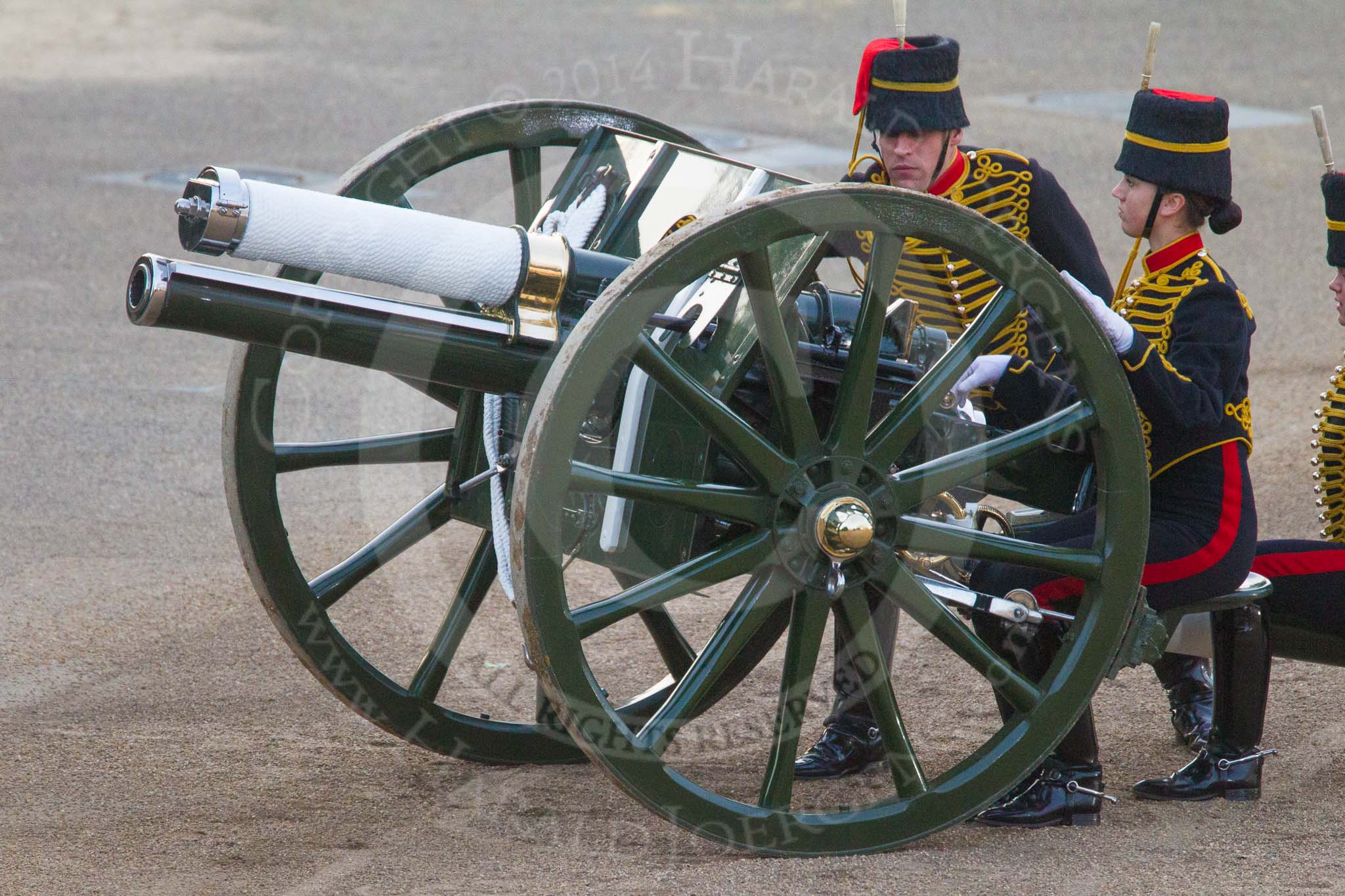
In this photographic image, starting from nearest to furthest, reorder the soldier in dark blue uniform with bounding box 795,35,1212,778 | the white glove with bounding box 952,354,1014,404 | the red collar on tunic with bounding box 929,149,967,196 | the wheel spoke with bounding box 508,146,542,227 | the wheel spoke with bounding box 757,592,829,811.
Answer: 1. the wheel spoke with bounding box 757,592,829,811
2. the white glove with bounding box 952,354,1014,404
3. the wheel spoke with bounding box 508,146,542,227
4. the soldier in dark blue uniform with bounding box 795,35,1212,778
5. the red collar on tunic with bounding box 929,149,967,196

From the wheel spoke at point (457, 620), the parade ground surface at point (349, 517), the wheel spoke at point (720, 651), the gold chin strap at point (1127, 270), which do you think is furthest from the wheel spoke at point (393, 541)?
the gold chin strap at point (1127, 270)

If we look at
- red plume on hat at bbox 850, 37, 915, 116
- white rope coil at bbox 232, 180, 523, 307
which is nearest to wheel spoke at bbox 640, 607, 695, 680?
white rope coil at bbox 232, 180, 523, 307

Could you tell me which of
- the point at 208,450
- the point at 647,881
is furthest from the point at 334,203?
the point at 208,450

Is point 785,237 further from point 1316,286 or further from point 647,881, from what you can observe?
point 1316,286

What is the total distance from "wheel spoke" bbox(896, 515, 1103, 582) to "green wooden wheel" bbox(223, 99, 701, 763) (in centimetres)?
79

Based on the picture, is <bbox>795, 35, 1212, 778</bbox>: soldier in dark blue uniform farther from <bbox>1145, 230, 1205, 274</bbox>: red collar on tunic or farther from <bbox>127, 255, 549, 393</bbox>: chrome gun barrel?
<bbox>127, 255, 549, 393</bbox>: chrome gun barrel

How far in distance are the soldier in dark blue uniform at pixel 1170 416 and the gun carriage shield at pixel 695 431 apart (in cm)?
10

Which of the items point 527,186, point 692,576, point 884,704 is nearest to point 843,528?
point 692,576

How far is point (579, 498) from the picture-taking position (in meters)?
2.73

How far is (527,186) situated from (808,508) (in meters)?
1.14

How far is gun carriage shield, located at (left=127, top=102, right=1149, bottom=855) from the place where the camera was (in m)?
2.44

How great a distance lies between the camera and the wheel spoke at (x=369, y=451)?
3119 mm

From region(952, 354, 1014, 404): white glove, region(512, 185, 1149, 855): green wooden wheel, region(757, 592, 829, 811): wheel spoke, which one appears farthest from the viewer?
region(952, 354, 1014, 404): white glove

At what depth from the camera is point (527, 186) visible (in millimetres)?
3361
